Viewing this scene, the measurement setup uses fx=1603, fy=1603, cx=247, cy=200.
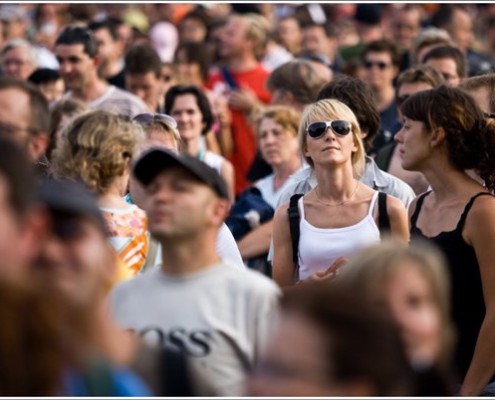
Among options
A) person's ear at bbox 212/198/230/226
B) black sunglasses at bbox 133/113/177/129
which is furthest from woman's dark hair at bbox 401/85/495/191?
person's ear at bbox 212/198/230/226

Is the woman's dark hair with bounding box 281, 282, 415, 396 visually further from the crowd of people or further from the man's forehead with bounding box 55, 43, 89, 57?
the man's forehead with bounding box 55, 43, 89, 57

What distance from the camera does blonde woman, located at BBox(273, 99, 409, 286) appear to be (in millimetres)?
7402

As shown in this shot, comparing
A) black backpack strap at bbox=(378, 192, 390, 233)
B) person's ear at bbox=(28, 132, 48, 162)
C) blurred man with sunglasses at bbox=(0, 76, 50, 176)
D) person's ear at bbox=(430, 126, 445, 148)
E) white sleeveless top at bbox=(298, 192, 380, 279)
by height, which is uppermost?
blurred man with sunglasses at bbox=(0, 76, 50, 176)

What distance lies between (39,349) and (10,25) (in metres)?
14.4

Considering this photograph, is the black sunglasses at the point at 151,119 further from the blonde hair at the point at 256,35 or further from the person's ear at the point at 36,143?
the blonde hair at the point at 256,35

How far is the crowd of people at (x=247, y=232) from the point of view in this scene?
4.06m

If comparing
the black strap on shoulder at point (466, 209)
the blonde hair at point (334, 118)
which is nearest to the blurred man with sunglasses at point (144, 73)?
the blonde hair at point (334, 118)

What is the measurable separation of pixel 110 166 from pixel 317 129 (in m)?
1.26

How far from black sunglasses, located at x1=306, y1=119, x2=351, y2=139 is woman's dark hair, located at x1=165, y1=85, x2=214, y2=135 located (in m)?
3.44

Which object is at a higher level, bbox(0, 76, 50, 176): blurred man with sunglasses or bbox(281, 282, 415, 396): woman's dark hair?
bbox(0, 76, 50, 176): blurred man with sunglasses

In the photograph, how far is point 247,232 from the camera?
9.45 metres

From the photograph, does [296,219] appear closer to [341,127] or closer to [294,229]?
[294,229]

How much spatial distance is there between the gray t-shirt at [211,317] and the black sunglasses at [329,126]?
240cm

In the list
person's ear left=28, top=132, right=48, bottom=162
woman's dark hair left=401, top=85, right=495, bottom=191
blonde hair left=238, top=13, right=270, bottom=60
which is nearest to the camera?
person's ear left=28, top=132, right=48, bottom=162
